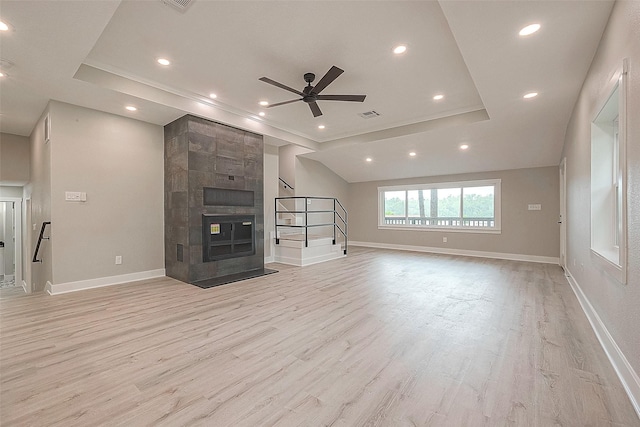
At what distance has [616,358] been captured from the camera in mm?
2059

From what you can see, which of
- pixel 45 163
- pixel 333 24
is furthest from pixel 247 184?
pixel 333 24

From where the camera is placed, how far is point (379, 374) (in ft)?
6.56

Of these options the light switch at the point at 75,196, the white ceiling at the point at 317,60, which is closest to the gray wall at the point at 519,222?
the white ceiling at the point at 317,60

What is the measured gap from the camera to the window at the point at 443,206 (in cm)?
728

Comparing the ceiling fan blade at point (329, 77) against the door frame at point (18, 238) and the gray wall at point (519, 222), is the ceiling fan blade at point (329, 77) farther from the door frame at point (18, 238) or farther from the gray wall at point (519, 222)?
the door frame at point (18, 238)

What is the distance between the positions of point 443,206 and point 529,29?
604cm

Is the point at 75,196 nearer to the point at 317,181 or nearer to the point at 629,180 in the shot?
the point at 317,181

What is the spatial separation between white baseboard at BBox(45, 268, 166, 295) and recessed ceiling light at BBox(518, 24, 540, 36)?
601cm

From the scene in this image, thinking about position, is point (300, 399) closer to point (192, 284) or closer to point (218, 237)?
point (192, 284)

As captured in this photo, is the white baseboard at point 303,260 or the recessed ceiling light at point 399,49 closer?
the recessed ceiling light at point 399,49

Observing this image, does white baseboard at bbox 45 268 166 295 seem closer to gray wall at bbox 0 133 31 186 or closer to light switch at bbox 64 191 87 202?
light switch at bbox 64 191 87 202

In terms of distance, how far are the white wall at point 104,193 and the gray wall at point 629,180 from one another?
5938mm

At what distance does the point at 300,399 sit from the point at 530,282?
4.62 metres

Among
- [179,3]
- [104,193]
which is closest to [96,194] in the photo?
[104,193]
